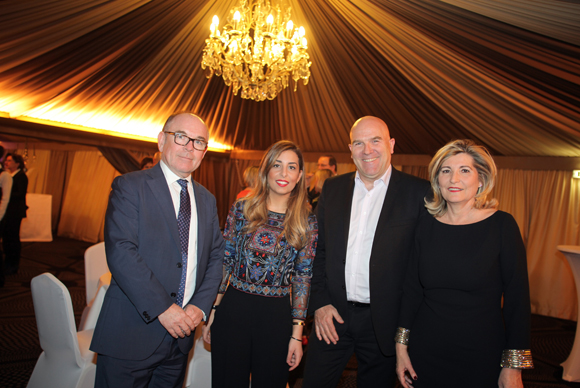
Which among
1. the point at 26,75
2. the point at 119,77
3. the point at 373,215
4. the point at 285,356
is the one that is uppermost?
the point at 119,77

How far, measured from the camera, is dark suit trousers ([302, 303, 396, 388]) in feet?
5.88

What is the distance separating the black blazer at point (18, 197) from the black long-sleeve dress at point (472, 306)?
6282 mm

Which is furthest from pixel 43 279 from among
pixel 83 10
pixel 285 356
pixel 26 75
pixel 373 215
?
pixel 26 75

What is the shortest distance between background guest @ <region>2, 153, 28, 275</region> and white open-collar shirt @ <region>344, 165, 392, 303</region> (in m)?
5.74

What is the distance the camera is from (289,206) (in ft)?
6.57

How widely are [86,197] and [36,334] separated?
7.32 meters

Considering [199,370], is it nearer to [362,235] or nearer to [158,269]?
[158,269]

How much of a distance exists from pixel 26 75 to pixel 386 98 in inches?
209

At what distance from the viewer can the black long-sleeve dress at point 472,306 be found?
1.49 metres

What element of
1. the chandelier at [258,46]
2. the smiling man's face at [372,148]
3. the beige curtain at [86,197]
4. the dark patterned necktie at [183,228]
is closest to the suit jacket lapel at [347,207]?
the smiling man's face at [372,148]

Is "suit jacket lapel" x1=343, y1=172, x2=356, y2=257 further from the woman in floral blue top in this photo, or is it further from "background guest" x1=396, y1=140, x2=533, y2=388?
"background guest" x1=396, y1=140, x2=533, y2=388

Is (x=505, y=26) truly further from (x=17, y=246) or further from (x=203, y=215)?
(x=17, y=246)

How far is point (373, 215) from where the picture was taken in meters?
1.92

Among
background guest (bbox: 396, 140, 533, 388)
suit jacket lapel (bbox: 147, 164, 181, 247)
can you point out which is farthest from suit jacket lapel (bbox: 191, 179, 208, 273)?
background guest (bbox: 396, 140, 533, 388)
